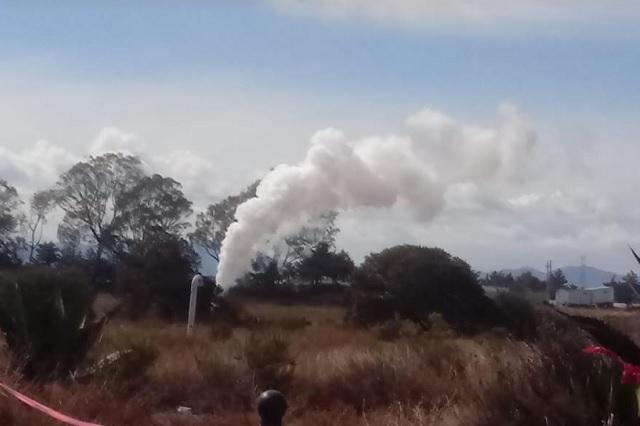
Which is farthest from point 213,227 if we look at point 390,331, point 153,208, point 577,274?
point 577,274

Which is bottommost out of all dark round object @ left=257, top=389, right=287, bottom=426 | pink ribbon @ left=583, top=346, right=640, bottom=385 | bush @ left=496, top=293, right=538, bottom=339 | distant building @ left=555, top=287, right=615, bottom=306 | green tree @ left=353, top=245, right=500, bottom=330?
dark round object @ left=257, top=389, right=287, bottom=426

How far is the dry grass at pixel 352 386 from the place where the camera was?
31.3ft

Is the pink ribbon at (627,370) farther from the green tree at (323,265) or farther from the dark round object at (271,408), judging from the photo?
the green tree at (323,265)

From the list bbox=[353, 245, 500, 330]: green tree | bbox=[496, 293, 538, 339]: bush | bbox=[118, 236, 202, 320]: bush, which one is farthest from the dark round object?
bbox=[118, 236, 202, 320]: bush

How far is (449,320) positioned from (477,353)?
45.3 feet

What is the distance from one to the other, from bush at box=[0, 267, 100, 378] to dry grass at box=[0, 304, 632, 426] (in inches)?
22.4

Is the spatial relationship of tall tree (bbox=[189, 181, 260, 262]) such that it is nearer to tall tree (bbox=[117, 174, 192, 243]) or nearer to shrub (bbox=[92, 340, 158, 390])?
tall tree (bbox=[117, 174, 192, 243])

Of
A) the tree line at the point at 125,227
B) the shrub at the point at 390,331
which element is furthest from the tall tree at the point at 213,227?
the shrub at the point at 390,331

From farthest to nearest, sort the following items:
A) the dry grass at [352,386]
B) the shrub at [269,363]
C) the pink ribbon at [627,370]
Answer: the shrub at [269,363]
the dry grass at [352,386]
the pink ribbon at [627,370]

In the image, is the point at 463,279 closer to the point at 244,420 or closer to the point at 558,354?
the point at 244,420

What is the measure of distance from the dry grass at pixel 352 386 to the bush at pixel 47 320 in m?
0.57

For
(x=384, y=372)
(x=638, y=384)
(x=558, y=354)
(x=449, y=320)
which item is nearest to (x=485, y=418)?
(x=558, y=354)

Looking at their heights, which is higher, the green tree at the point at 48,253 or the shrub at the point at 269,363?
the green tree at the point at 48,253

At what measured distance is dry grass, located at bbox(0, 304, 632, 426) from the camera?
9531mm
